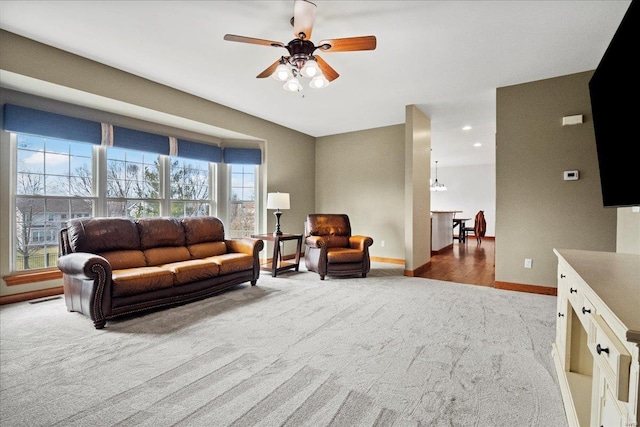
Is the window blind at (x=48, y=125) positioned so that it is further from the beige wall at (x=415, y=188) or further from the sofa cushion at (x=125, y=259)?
the beige wall at (x=415, y=188)

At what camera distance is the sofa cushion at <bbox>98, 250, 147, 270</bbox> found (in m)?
3.14

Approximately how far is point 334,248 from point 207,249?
1939 mm

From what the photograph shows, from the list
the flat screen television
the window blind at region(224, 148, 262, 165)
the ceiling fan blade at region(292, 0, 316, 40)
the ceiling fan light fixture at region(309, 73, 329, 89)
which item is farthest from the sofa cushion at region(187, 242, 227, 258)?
the flat screen television

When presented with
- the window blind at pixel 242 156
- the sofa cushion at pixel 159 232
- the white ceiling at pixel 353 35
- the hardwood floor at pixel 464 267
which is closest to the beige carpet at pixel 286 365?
the sofa cushion at pixel 159 232

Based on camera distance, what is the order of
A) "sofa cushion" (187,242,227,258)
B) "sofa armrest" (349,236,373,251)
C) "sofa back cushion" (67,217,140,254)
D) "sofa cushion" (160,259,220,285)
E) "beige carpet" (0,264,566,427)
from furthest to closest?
1. "sofa armrest" (349,236,373,251)
2. "sofa cushion" (187,242,227,258)
3. "sofa cushion" (160,259,220,285)
4. "sofa back cushion" (67,217,140,254)
5. "beige carpet" (0,264,566,427)

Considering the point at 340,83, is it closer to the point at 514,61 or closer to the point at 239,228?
the point at 514,61

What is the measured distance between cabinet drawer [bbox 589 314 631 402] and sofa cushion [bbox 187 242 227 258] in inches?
151

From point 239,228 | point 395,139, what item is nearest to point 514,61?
point 395,139

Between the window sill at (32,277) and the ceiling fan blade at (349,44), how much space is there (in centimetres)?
414

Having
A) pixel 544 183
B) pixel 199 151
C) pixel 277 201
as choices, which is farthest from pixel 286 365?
pixel 199 151

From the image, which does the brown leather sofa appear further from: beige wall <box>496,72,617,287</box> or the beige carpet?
beige wall <box>496,72,617,287</box>

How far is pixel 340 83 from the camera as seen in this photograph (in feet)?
12.6

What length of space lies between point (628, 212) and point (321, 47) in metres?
3.05

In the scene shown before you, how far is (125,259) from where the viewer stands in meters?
3.23
